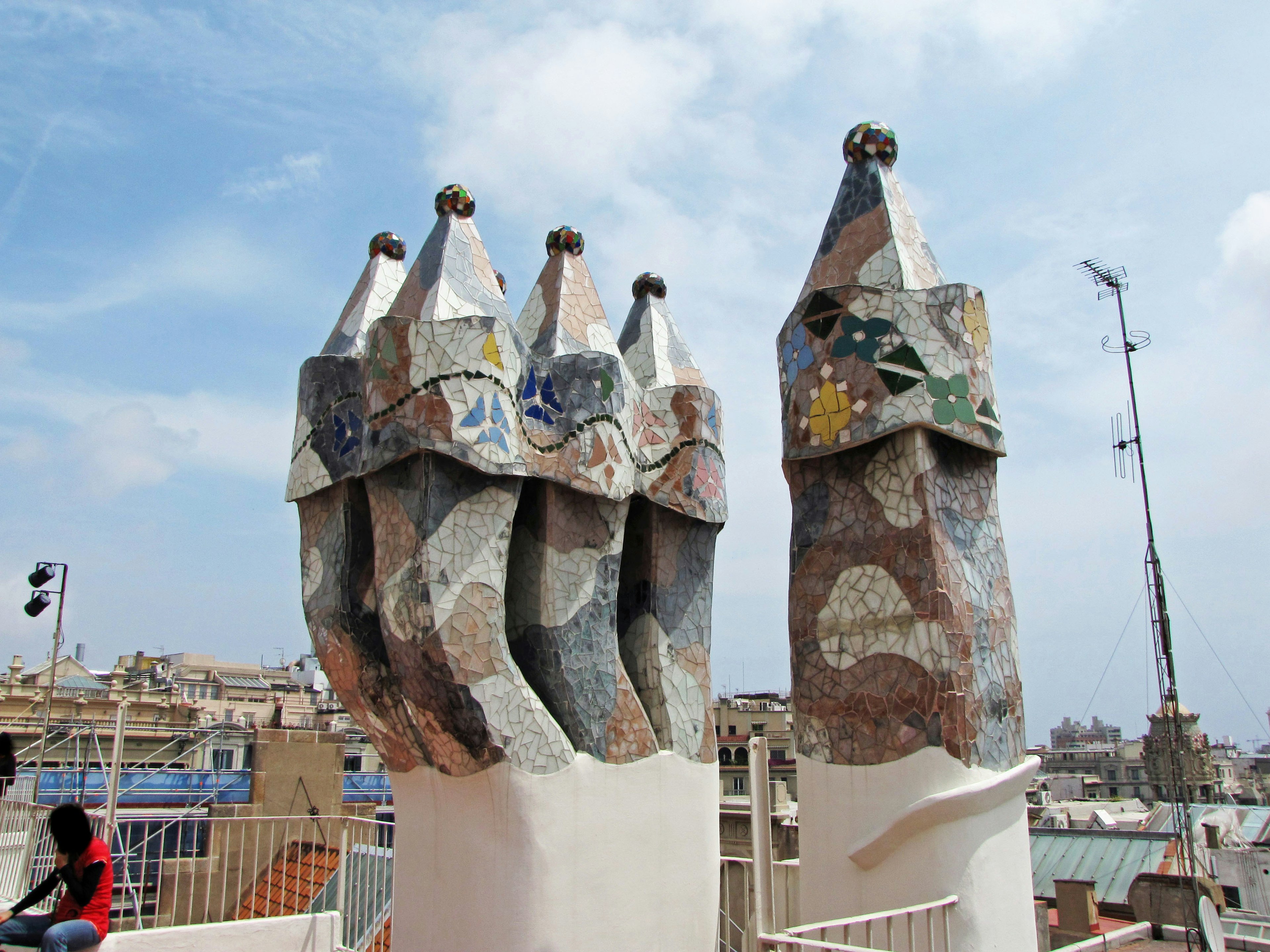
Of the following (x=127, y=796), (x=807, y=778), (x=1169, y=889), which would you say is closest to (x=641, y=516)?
(x=807, y=778)

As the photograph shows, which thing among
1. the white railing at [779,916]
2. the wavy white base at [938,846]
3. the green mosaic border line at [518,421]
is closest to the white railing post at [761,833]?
the white railing at [779,916]

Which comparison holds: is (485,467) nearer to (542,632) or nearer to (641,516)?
(542,632)

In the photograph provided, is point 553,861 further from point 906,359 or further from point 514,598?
point 906,359

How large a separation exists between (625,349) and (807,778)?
467 centimetres

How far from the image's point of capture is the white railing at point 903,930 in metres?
5.75

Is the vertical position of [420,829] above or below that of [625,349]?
below

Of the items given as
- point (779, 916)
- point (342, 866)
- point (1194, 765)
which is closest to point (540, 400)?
point (342, 866)

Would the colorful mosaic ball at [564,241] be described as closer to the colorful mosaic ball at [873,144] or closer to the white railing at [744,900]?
the colorful mosaic ball at [873,144]

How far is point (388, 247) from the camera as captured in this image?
954cm

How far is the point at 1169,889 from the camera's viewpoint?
40.7 feet

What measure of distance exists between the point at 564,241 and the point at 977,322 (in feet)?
12.3

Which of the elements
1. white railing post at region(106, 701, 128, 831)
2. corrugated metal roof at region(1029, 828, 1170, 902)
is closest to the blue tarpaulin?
white railing post at region(106, 701, 128, 831)

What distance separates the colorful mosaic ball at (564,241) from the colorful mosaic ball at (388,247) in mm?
1403

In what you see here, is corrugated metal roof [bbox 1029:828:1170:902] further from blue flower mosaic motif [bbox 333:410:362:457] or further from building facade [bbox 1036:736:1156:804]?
building facade [bbox 1036:736:1156:804]
